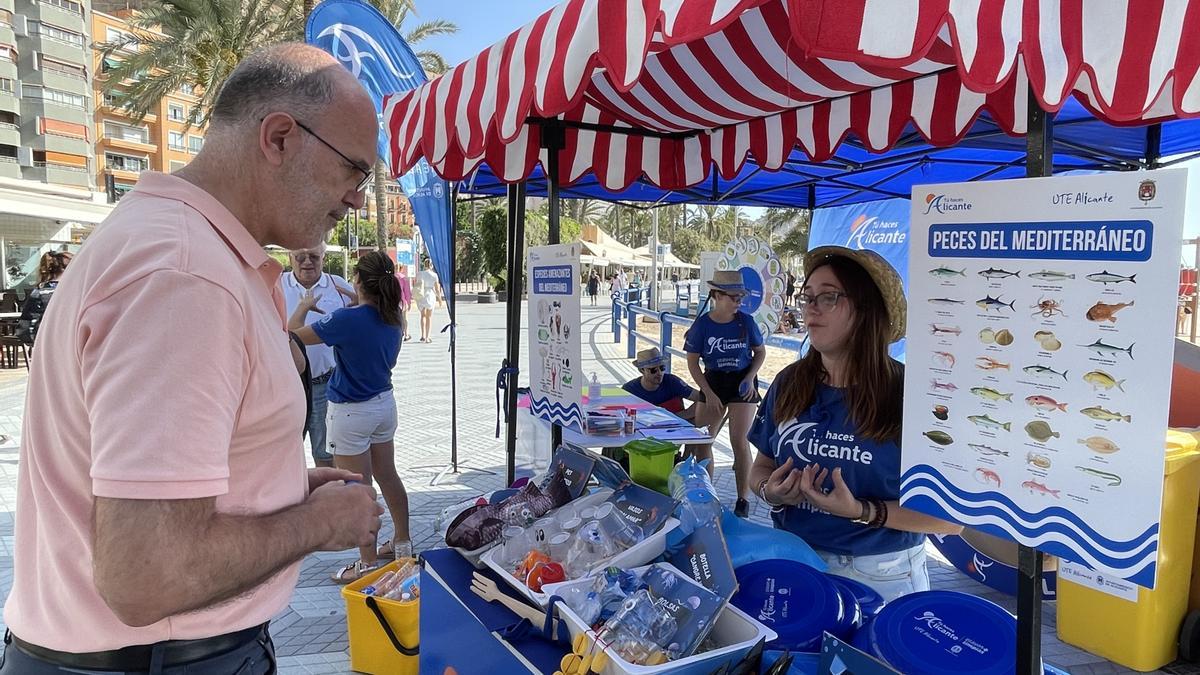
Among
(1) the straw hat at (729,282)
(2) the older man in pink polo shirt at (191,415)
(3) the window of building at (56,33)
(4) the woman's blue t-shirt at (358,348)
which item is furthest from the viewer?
(3) the window of building at (56,33)

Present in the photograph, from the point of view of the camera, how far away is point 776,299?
864cm

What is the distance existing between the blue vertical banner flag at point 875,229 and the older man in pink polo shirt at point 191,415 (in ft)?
21.5

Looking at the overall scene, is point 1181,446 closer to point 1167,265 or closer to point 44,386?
point 1167,265

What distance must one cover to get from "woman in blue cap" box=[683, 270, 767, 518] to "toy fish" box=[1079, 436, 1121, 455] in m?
4.49

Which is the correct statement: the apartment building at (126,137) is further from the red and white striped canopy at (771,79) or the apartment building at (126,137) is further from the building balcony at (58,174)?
the red and white striped canopy at (771,79)

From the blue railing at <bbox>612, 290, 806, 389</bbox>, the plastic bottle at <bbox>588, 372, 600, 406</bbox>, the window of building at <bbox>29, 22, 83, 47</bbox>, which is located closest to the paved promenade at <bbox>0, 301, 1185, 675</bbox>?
the blue railing at <bbox>612, 290, 806, 389</bbox>

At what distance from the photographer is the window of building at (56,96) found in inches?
1640

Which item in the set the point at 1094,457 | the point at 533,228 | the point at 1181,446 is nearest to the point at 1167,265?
the point at 1094,457

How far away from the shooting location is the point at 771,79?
2.91 m

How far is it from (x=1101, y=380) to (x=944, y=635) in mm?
664

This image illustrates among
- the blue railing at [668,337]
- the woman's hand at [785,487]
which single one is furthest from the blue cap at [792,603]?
the blue railing at [668,337]

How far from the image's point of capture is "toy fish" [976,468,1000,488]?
132 cm

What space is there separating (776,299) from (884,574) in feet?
21.9

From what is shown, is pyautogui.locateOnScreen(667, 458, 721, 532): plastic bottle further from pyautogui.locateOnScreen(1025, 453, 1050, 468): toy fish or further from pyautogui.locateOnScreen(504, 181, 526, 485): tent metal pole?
pyautogui.locateOnScreen(504, 181, 526, 485): tent metal pole
